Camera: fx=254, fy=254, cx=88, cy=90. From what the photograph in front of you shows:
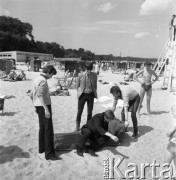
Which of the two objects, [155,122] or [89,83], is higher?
[89,83]

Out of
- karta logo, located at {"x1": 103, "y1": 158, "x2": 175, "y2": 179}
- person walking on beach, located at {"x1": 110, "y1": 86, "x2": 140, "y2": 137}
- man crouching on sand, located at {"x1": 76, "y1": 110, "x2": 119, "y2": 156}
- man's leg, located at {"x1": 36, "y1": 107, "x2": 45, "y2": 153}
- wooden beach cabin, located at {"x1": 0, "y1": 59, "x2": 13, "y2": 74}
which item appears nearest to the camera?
karta logo, located at {"x1": 103, "y1": 158, "x2": 175, "y2": 179}

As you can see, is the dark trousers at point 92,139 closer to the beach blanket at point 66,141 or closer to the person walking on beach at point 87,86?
the beach blanket at point 66,141

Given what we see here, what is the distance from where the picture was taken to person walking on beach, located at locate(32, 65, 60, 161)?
3689 millimetres

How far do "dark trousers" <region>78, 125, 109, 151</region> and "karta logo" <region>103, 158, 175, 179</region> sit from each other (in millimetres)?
468

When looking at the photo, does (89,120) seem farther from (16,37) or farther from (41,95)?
(16,37)

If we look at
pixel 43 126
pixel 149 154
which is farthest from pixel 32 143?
pixel 149 154

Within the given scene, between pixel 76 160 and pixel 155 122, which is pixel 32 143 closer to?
pixel 76 160

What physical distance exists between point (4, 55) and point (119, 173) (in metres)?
43.5

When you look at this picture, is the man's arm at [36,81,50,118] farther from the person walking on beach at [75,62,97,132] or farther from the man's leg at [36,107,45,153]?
the person walking on beach at [75,62,97,132]

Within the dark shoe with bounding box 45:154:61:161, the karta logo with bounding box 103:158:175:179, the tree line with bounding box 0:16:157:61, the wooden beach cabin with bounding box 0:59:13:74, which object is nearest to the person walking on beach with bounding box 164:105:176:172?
the karta logo with bounding box 103:158:175:179

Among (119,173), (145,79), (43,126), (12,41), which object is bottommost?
(119,173)

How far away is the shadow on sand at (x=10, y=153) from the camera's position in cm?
392

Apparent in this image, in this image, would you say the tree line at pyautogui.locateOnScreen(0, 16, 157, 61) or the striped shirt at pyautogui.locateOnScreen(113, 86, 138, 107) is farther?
the tree line at pyautogui.locateOnScreen(0, 16, 157, 61)

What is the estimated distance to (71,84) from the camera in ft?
43.5
